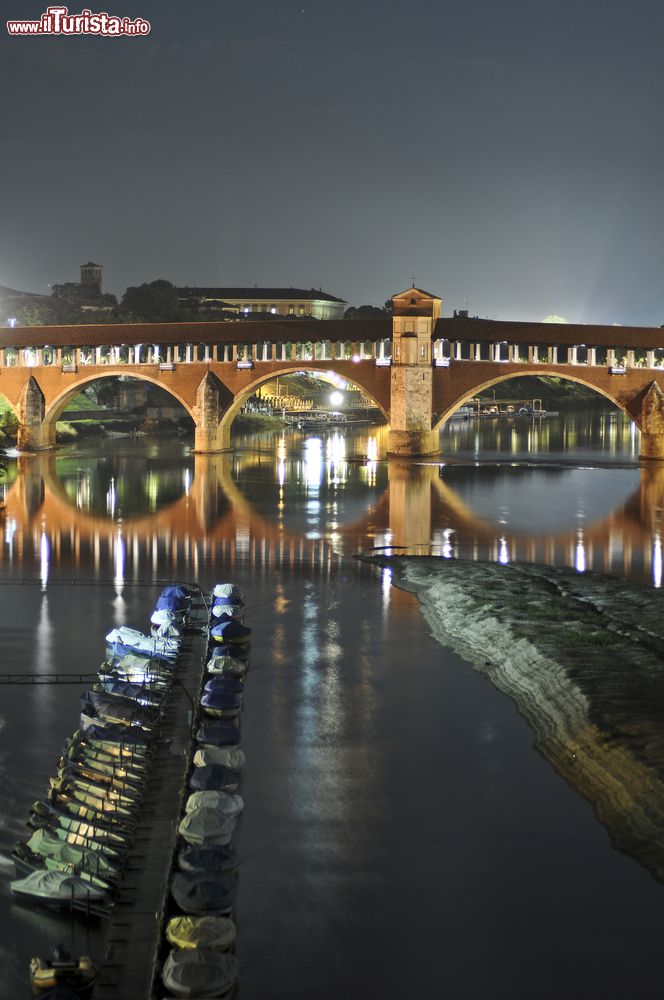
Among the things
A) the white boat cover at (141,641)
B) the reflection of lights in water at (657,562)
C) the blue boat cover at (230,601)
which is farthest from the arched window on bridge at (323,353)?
the white boat cover at (141,641)

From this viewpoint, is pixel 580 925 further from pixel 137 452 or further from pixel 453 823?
pixel 137 452

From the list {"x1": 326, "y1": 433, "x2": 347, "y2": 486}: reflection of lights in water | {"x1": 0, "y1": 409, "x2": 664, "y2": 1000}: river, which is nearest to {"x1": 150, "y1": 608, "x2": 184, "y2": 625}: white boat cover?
{"x1": 0, "y1": 409, "x2": 664, "y2": 1000}: river

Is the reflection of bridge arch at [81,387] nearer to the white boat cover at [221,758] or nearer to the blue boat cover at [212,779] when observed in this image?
the white boat cover at [221,758]

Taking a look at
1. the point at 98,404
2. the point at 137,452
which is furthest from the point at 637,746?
the point at 98,404

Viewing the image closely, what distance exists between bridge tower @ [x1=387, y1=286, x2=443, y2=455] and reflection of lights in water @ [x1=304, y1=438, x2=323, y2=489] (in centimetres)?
590

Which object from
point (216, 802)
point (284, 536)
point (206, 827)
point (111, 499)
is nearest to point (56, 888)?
point (206, 827)

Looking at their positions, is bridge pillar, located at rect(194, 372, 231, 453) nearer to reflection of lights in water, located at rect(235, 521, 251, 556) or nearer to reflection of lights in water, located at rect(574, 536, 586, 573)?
reflection of lights in water, located at rect(235, 521, 251, 556)

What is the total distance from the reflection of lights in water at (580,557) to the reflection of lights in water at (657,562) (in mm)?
2212

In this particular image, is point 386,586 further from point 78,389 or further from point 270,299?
point 270,299

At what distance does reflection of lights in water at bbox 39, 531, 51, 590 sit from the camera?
36156 millimetres

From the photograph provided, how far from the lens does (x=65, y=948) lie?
48.6 ft

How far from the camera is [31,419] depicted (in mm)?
78375

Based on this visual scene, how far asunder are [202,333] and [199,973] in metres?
65.1

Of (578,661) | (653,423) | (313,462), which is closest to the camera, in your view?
(578,661)
